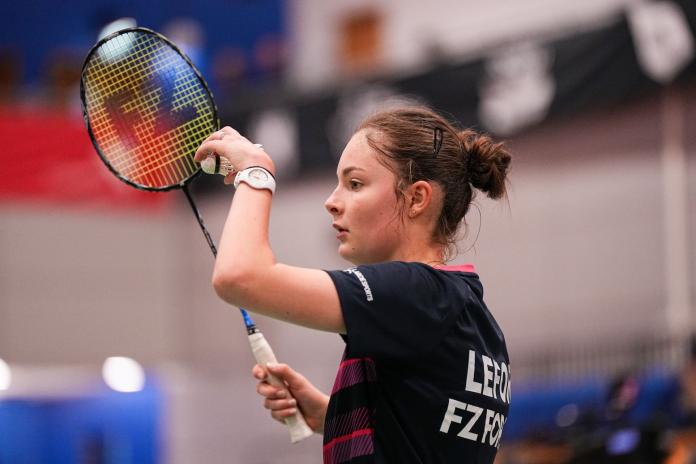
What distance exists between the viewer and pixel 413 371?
1.68m

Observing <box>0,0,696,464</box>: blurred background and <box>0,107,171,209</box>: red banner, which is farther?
<box>0,107,171,209</box>: red banner

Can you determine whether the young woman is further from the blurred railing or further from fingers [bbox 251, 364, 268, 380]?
the blurred railing

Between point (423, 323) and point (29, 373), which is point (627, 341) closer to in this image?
point (29, 373)

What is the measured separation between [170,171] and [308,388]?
23.6 inches

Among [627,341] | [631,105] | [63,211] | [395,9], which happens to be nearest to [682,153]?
[631,105]

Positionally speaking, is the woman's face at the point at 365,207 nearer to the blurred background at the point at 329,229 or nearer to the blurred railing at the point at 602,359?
the blurred background at the point at 329,229

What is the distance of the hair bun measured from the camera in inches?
74.1

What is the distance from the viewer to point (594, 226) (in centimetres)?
775

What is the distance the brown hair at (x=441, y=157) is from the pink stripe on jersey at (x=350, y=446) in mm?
387

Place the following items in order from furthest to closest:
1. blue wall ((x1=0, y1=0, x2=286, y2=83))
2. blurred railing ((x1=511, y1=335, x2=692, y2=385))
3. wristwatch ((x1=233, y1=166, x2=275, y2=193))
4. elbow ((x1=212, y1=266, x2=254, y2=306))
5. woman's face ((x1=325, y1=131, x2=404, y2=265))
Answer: blue wall ((x1=0, y1=0, x2=286, y2=83)) < blurred railing ((x1=511, y1=335, x2=692, y2=385)) < woman's face ((x1=325, y1=131, x2=404, y2=265)) < wristwatch ((x1=233, y1=166, x2=275, y2=193)) < elbow ((x1=212, y1=266, x2=254, y2=306))

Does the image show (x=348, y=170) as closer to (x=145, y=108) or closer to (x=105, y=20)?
(x=145, y=108)

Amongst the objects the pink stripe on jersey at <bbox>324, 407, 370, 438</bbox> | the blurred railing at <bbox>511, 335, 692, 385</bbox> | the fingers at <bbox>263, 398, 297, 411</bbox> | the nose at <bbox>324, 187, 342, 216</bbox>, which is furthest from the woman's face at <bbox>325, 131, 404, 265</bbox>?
the blurred railing at <bbox>511, 335, 692, 385</bbox>

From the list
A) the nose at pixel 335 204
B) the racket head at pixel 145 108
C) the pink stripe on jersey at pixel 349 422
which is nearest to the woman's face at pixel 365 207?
the nose at pixel 335 204

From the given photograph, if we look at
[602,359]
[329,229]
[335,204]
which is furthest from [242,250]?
[329,229]
